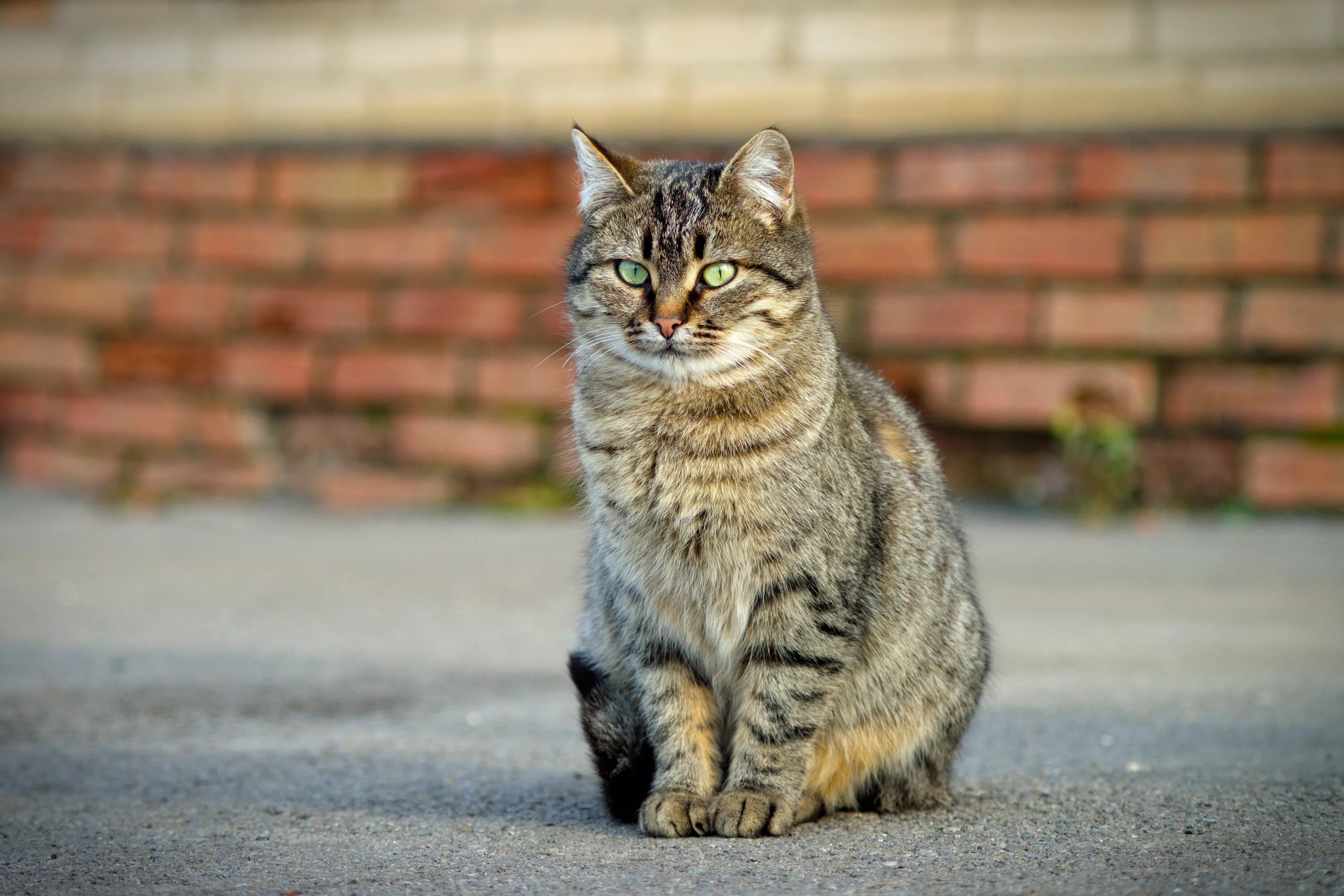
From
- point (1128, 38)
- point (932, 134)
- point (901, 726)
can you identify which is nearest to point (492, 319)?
point (932, 134)

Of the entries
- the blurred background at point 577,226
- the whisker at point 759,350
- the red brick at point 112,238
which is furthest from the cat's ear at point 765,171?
the red brick at point 112,238

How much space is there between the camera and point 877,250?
5336 mm

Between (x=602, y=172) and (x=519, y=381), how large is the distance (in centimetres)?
296

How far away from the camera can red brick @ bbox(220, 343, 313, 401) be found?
5.88 metres

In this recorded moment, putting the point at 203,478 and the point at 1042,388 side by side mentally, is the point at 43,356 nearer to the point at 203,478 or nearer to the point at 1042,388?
the point at 203,478

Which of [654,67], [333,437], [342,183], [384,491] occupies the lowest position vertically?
[384,491]

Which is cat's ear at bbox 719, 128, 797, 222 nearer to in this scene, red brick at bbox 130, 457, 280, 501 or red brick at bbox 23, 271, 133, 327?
red brick at bbox 130, 457, 280, 501

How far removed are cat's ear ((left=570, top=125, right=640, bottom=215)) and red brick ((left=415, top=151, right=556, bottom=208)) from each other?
2.91 m

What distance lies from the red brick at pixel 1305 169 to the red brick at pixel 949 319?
925 mm

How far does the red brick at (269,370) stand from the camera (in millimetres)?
5879

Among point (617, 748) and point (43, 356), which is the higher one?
point (43, 356)

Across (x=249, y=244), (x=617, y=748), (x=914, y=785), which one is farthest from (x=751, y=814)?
(x=249, y=244)

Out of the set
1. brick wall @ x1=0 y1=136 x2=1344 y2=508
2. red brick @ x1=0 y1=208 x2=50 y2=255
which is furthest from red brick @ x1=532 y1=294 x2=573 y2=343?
red brick @ x1=0 y1=208 x2=50 y2=255

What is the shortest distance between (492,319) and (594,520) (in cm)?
323
